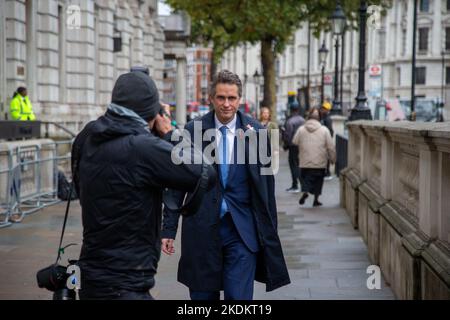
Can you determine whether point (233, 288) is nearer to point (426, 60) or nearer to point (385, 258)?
point (385, 258)

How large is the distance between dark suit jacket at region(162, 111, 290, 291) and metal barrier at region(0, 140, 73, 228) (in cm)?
744

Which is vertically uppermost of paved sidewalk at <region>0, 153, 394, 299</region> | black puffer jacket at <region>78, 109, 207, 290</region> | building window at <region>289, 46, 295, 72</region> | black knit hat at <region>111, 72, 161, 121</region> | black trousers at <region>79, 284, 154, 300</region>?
building window at <region>289, 46, 295, 72</region>

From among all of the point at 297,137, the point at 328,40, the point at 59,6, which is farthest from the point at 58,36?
the point at 328,40

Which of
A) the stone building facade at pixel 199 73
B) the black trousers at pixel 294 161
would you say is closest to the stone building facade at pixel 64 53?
the black trousers at pixel 294 161

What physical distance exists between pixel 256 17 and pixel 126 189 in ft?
102

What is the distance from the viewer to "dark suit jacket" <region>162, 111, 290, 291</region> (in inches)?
217

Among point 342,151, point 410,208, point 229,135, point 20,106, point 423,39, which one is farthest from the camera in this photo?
point 423,39

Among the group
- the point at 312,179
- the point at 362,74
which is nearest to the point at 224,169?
the point at 312,179

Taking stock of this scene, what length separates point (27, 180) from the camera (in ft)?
47.8

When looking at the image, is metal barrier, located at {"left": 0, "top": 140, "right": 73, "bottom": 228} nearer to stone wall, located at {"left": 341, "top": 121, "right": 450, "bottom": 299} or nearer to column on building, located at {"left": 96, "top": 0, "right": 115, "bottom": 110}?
stone wall, located at {"left": 341, "top": 121, "right": 450, "bottom": 299}

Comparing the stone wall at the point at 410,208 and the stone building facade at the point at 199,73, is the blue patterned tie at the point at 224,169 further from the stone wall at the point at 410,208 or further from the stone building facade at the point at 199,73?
the stone building facade at the point at 199,73

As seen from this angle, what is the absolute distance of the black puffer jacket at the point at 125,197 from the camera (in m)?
3.95

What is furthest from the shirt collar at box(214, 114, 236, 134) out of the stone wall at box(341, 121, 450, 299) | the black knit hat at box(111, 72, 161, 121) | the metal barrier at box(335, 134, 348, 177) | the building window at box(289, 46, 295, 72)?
A: the building window at box(289, 46, 295, 72)

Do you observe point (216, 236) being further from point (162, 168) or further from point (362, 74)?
point (362, 74)
